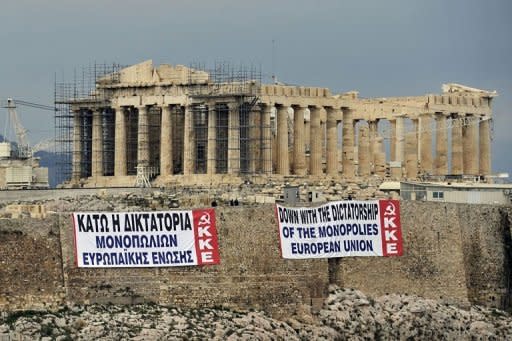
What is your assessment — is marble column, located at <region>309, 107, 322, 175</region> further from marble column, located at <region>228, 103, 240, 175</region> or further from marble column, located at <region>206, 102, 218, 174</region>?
marble column, located at <region>206, 102, 218, 174</region>

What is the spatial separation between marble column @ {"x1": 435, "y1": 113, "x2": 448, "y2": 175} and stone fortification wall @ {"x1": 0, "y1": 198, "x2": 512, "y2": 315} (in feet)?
102

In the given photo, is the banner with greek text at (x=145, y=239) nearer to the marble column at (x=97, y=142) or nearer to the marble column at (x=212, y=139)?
the marble column at (x=212, y=139)

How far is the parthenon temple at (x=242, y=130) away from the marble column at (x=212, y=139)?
0.19ft

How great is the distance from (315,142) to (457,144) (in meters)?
11.8

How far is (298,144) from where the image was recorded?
105 meters

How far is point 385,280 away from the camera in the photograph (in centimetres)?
7544

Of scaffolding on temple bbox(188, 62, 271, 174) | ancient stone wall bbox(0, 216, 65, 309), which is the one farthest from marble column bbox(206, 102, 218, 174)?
ancient stone wall bbox(0, 216, 65, 309)

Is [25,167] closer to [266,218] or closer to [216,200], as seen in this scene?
[216,200]

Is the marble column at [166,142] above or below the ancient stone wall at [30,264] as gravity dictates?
above

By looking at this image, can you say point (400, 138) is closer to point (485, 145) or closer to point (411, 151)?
point (411, 151)

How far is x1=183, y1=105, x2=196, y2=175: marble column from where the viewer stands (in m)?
100

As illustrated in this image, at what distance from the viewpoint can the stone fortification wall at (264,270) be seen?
6856 centimetres

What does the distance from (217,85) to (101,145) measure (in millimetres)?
8763

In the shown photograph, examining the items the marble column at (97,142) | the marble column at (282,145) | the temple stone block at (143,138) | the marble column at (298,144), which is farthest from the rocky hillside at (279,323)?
the marble column at (97,142)
